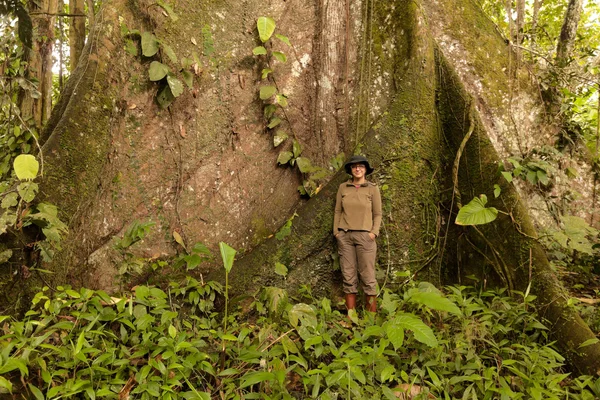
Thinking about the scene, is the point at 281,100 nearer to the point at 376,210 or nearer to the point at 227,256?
the point at 376,210

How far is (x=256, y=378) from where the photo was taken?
244 cm

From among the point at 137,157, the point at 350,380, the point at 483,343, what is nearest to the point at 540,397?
the point at 483,343

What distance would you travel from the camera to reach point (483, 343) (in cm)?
314

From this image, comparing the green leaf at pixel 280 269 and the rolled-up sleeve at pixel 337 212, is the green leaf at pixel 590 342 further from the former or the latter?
the green leaf at pixel 280 269

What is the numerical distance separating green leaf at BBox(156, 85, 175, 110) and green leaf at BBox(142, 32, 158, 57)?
310 millimetres

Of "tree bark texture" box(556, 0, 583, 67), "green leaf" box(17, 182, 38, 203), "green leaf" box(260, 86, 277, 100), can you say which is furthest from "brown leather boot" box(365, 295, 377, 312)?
"tree bark texture" box(556, 0, 583, 67)

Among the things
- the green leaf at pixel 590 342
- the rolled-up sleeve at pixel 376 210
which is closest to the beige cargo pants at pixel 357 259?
the rolled-up sleeve at pixel 376 210

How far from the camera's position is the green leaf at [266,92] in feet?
14.0

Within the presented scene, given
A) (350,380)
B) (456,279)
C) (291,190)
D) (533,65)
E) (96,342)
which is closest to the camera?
(350,380)

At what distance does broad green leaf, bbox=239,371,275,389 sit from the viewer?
243cm

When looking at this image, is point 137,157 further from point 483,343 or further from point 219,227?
point 483,343

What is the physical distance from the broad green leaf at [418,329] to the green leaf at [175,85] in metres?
2.68

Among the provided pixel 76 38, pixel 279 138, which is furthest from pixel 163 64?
pixel 76 38

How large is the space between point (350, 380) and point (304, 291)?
1.24 metres
